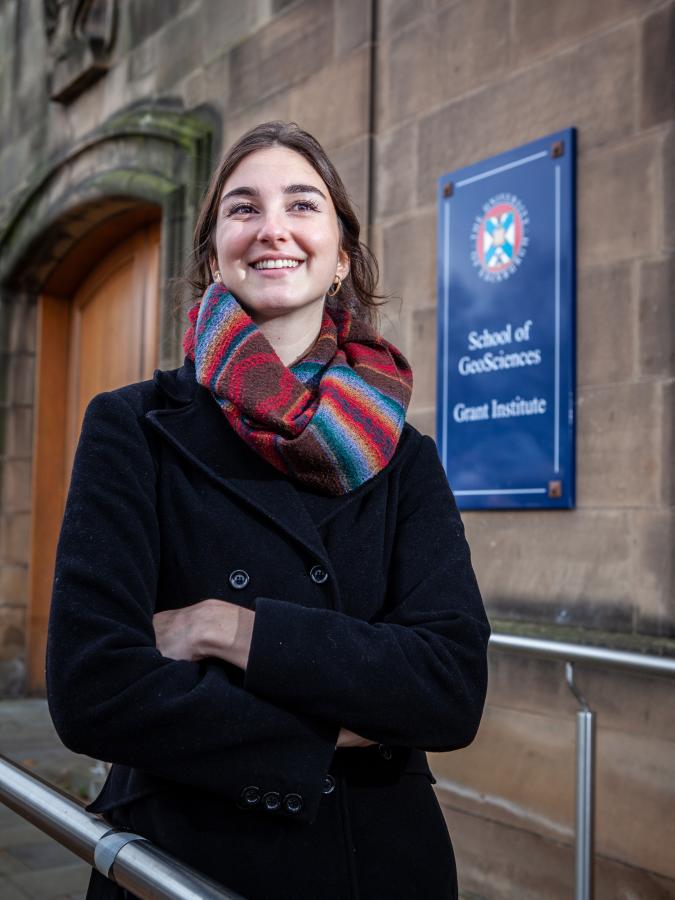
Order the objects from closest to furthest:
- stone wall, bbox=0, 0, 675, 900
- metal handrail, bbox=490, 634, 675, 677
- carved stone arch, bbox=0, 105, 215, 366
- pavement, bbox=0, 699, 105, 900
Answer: metal handrail, bbox=490, 634, 675, 677 < stone wall, bbox=0, 0, 675, 900 < pavement, bbox=0, 699, 105, 900 < carved stone arch, bbox=0, 105, 215, 366

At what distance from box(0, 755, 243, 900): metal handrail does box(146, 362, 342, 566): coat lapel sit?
386mm

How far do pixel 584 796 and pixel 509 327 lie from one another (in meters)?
1.42

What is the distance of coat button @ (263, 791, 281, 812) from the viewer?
1.12 meters

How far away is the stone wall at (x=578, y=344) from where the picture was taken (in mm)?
2734

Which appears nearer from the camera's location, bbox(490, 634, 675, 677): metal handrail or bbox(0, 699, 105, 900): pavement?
bbox(490, 634, 675, 677): metal handrail

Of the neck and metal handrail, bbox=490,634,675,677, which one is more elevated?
the neck

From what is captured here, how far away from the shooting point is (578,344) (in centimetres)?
297

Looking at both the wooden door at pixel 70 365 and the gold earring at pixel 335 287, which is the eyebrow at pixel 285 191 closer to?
the gold earring at pixel 335 287

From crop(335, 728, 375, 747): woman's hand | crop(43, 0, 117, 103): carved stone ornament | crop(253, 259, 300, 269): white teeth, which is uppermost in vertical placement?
crop(43, 0, 117, 103): carved stone ornament

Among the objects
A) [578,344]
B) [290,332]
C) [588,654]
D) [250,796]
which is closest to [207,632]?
[250,796]

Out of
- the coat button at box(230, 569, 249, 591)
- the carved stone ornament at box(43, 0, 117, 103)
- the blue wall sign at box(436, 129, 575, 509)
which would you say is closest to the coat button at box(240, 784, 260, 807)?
the coat button at box(230, 569, 249, 591)

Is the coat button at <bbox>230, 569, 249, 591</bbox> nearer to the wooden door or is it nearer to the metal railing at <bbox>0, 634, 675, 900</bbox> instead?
the metal railing at <bbox>0, 634, 675, 900</bbox>

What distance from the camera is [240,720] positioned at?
43.6 inches

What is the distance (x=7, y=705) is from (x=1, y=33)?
4.48 meters
